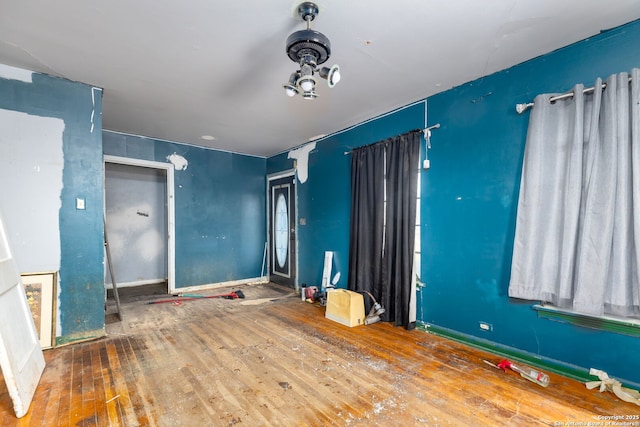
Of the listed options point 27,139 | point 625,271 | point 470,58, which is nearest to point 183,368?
point 27,139

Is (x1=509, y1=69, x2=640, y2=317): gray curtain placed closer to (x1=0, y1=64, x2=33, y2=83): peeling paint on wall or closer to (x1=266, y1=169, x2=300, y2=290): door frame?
(x1=266, y1=169, x2=300, y2=290): door frame

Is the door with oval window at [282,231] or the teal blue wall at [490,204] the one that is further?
the door with oval window at [282,231]

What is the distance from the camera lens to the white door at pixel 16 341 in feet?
5.99

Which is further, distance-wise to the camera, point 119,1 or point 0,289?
point 0,289

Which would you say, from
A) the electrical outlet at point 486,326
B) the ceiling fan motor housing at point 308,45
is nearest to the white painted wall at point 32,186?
the ceiling fan motor housing at point 308,45

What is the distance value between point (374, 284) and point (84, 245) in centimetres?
331

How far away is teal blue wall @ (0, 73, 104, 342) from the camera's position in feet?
9.51

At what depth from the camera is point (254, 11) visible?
1.92 meters

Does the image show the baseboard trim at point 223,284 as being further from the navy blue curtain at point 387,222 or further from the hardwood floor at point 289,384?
the navy blue curtain at point 387,222

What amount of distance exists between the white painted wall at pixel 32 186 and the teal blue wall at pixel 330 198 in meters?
3.24

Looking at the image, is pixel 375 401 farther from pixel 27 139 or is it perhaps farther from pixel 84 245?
pixel 27 139

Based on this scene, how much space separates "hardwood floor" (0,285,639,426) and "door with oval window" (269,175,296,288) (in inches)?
88.5

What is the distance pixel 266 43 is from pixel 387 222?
233 cm

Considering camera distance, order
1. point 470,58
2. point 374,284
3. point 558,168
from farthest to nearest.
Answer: point 374,284 → point 470,58 → point 558,168
